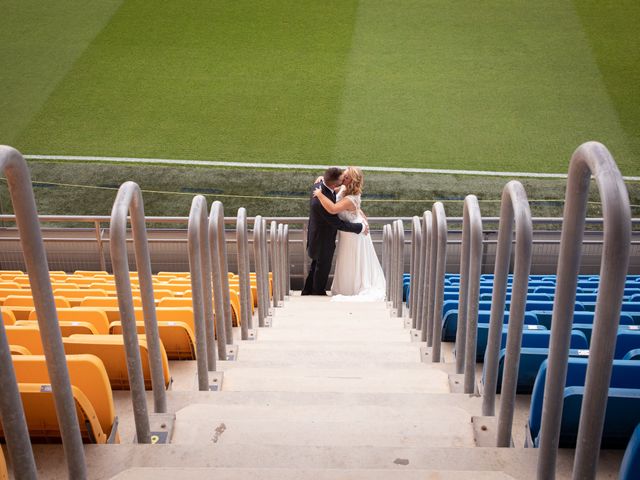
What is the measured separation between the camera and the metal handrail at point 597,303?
3.60 ft

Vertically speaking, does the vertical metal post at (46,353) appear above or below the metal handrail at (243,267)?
above

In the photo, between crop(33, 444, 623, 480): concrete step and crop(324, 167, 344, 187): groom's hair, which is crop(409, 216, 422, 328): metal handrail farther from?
crop(33, 444, 623, 480): concrete step

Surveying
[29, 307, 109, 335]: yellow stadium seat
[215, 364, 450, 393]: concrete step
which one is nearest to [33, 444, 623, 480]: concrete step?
[215, 364, 450, 393]: concrete step

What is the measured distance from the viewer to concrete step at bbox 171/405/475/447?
70.7 inches

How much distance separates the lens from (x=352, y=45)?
56.7 ft

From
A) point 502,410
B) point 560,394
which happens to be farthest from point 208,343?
point 560,394

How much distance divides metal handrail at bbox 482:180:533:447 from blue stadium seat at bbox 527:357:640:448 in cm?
8

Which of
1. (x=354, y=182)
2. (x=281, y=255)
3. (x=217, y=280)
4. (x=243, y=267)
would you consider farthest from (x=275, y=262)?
(x=217, y=280)

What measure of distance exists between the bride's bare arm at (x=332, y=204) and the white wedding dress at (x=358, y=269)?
65 cm

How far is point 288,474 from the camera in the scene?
140 cm

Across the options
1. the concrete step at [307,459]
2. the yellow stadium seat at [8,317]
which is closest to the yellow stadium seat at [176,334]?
the yellow stadium seat at [8,317]

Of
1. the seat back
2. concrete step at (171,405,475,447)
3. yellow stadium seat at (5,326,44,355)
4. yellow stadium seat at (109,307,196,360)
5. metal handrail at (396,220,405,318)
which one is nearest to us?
the seat back

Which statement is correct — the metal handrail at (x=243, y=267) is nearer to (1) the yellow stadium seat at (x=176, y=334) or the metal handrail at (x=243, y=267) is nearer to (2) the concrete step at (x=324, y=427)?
(1) the yellow stadium seat at (x=176, y=334)

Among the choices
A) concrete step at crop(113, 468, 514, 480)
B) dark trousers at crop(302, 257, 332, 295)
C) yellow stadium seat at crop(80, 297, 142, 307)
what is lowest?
dark trousers at crop(302, 257, 332, 295)
